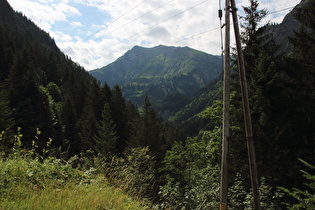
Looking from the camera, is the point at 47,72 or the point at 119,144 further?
the point at 47,72

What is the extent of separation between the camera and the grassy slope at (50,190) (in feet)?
12.3

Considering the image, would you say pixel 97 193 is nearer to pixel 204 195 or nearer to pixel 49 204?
pixel 49 204

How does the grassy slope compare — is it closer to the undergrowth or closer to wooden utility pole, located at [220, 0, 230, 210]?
the undergrowth

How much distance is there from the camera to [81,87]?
61812 mm

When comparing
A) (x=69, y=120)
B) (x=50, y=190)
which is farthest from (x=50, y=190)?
(x=69, y=120)

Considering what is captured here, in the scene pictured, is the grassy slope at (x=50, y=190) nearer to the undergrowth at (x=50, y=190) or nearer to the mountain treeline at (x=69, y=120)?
the undergrowth at (x=50, y=190)

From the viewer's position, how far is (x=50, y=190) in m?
4.29

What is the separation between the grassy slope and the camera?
3.76 meters

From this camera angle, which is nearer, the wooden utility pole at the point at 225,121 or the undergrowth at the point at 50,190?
the undergrowth at the point at 50,190

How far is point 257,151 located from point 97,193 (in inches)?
466

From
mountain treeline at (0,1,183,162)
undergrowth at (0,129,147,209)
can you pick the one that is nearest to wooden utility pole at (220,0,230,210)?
undergrowth at (0,129,147,209)

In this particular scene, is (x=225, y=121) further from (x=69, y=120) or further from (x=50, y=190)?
(x=69, y=120)

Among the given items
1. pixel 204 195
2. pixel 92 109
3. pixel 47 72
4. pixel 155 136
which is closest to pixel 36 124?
pixel 92 109

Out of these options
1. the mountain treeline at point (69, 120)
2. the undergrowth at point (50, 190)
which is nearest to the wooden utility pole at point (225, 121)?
the undergrowth at point (50, 190)
